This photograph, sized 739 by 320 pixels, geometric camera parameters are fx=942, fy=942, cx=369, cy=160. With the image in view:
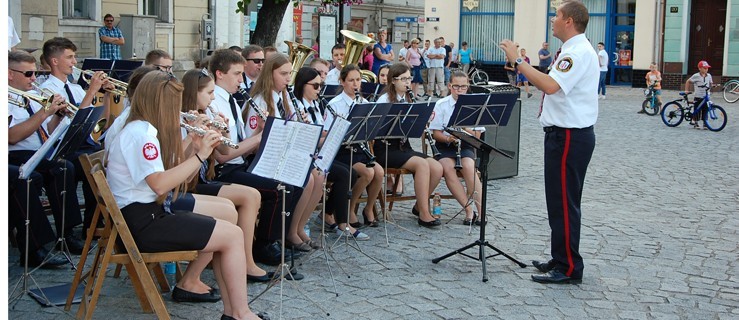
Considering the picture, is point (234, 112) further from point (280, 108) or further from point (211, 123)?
point (211, 123)

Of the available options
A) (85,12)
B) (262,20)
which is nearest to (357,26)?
(85,12)

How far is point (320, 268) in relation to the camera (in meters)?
6.64

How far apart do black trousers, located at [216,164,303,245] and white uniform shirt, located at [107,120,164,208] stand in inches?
60.1

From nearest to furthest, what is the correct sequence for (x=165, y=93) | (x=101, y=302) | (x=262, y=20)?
1. (x=165, y=93)
2. (x=101, y=302)
3. (x=262, y=20)

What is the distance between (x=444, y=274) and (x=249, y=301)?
1507mm

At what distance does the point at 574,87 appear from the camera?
6.20m

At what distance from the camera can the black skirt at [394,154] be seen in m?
8.31

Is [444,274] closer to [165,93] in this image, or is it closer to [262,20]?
[165,93]

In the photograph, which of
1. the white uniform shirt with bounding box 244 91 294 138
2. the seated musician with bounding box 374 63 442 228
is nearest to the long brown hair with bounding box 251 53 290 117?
the white uniform shirt with bounding box 244 91 294 138

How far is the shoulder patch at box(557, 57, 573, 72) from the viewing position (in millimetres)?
6148

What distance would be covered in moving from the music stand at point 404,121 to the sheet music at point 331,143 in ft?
4.50

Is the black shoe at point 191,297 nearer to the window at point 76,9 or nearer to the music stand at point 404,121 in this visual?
the music stand at point 404,121

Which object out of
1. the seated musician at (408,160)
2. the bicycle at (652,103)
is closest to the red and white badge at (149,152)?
the seated musician at (408,160)

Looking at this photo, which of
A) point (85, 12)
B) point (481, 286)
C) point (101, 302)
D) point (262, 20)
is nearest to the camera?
point (101, 302)
